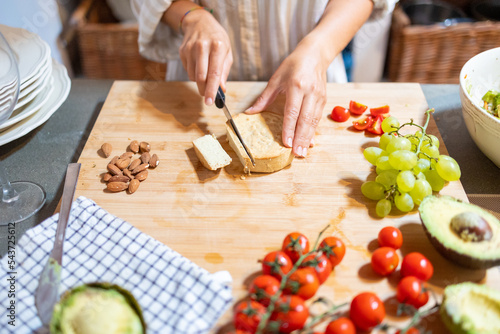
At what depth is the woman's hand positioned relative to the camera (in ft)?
4.21

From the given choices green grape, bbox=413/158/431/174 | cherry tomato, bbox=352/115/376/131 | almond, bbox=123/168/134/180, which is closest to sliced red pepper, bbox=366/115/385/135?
cherry tomato, bbox=352/115/376/131

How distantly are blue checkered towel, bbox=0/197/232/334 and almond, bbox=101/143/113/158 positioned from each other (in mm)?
256

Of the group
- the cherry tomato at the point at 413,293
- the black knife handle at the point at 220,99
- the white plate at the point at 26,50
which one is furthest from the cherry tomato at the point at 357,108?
the white plate at the point at 26,50

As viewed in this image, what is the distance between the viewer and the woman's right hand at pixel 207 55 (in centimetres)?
135

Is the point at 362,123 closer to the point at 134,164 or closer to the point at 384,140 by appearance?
the point at 384,140

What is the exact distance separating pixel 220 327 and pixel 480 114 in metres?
0.93

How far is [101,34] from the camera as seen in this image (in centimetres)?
268

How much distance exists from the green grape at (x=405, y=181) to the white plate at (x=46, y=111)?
1.13m

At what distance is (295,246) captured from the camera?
94 cm

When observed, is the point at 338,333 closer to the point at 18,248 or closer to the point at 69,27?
the point at 18,248

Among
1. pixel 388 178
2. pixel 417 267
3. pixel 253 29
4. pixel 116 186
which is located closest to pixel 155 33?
pixel 253 29

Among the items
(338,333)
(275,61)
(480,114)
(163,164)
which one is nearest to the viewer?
(338,333)

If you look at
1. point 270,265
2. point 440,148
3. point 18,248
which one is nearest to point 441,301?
point 270,265

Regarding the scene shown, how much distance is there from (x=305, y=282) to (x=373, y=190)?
38 cm
